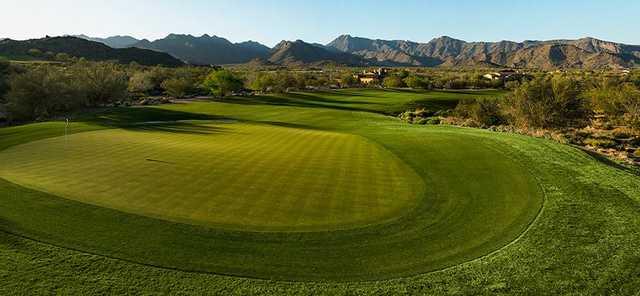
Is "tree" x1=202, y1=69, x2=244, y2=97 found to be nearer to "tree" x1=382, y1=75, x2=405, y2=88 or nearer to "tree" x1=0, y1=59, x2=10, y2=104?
"tree" x1=0, y1=59, x2=10, y2=104

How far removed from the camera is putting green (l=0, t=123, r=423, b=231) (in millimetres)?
14477

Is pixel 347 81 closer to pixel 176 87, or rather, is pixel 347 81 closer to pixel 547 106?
pixel 176 87

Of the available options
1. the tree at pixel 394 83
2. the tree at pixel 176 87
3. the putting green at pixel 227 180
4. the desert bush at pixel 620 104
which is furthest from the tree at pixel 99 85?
the desert bush at pixel 620 104

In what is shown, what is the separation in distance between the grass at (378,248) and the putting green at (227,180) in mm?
955

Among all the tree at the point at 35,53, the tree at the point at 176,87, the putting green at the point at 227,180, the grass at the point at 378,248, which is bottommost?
the grass at the point at 378,248

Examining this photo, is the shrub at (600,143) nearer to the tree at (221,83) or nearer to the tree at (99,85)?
the tree at (99,85)

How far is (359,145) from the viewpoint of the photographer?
99.5 feet

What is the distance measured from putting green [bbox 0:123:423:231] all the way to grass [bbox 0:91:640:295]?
96 centimetres

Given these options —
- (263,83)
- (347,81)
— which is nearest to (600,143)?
(263,83)

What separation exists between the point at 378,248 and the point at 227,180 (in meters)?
8.86

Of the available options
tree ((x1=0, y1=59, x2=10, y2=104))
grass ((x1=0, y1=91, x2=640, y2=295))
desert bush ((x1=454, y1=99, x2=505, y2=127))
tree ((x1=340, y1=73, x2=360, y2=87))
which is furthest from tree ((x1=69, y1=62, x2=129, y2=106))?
tree ((x1=340, y1=73, x2=360, y2=87))

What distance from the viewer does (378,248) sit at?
12250mm

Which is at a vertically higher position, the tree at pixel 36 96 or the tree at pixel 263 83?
the tree at pixel 263 83

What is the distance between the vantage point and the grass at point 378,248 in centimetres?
1002
